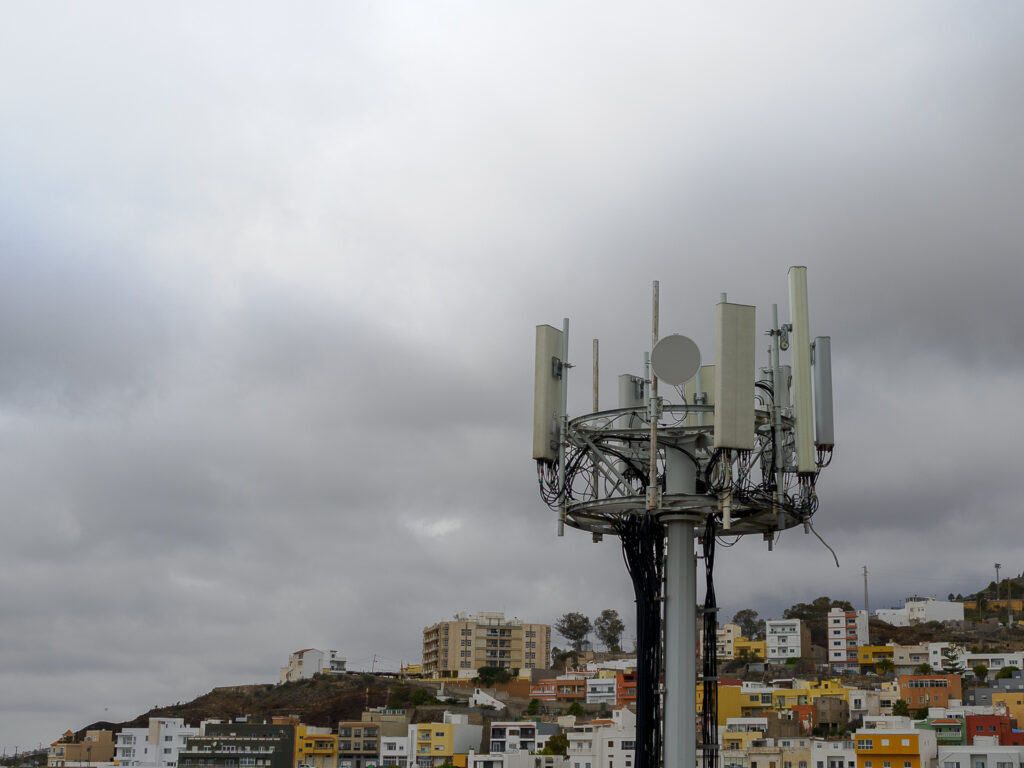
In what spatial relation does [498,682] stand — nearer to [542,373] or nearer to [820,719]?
[820,719]

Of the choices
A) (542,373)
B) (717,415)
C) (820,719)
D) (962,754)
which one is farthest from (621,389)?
(820,719)

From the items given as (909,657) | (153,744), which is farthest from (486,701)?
(909,657)

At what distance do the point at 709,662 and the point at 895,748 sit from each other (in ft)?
171

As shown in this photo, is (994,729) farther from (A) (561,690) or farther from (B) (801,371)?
(B) (801,371)

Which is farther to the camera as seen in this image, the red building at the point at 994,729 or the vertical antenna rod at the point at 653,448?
the red building at the point at 994,729

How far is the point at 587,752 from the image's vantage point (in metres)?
82.1

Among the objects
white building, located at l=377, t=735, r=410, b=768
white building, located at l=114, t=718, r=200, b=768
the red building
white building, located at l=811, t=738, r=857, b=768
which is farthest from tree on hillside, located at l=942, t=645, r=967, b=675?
white building, located at l=114, t=718, r=200, b=768

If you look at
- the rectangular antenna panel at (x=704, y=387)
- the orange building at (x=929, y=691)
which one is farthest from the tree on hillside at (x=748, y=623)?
the rectangular antenna panel at (x=704, y=387)

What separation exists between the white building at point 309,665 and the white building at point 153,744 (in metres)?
38.5

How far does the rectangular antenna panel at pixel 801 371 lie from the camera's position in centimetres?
2508

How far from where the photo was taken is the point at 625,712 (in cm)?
8619

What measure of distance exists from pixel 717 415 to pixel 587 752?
206 feet

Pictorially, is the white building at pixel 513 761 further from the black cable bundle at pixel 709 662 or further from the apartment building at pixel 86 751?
the black cable bundle at pixel 709 662

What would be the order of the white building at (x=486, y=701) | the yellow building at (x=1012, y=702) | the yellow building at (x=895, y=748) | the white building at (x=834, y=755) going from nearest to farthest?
the yellow building at (x=895, y=748), the white building at (x=834, y=755), the yellow building at (x=1012, y=702), the white building at (x=486, y=701)
